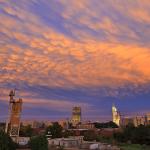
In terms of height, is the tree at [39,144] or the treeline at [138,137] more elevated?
the treeline at [138,137]

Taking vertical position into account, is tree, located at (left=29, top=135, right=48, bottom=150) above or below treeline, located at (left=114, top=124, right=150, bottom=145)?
below

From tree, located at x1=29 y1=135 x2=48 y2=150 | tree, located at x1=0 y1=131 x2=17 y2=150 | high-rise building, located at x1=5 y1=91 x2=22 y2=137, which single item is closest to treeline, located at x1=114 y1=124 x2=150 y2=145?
high-rise building, located at x1=5 y1=91 x2=22 y2=137

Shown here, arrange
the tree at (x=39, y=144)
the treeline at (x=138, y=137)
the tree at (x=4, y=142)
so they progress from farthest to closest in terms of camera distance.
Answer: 1. the treeline at (x=138, y=137)
2. the tree at (x=39, y=144)
3. the tree at (x=4, y=142)

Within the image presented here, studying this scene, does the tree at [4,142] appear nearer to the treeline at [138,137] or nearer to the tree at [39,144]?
the tree at [39,144]

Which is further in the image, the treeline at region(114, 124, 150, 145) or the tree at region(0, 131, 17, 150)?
the treeline at region(114, 124, 150, 145)

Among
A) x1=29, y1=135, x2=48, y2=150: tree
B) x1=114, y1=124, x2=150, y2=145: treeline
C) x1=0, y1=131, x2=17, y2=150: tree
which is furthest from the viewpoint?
x1=114, y1=124, x2=150, y2=145: treeline

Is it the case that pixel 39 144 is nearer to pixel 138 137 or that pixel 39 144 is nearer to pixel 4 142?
pixel 4 142

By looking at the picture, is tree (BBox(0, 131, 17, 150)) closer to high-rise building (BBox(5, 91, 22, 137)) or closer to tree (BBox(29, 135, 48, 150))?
tree (BBox(29, 135, 48, 150))

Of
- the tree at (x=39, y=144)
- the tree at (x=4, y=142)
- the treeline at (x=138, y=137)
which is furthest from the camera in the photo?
Answer: the treeline at (x=138, y=137)

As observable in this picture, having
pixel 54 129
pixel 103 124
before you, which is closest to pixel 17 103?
pixel 54 129

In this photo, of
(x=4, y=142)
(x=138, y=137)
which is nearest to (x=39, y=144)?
(x=4, y=142)

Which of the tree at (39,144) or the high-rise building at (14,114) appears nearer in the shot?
the tree at (39,144)

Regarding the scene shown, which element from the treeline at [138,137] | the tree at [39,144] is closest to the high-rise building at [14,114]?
the treeline at [138,137]

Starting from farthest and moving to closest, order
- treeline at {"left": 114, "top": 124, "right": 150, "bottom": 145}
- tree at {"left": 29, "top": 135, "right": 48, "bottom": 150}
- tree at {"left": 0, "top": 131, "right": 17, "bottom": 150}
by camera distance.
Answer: treeline at {"left": 114, "top": 124, "right": 150, "bottom": 145} < tree at {"left": 29, "top": 135, "right": 48, "bottom": 150} < tree at {"left": 0, "top": 131, "right": 17, "bottom": 150}
